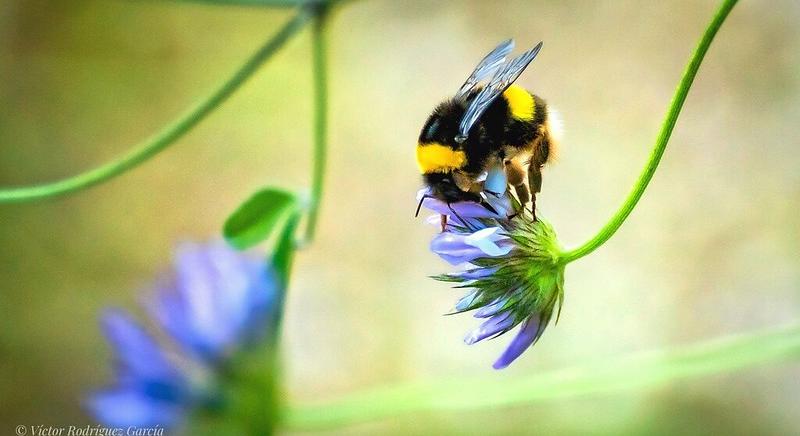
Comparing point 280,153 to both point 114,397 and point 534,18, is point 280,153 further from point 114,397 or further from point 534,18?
point 114,397

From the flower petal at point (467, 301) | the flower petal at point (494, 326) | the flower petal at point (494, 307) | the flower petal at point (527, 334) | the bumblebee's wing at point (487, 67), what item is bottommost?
the flower petal at point (527, 334)

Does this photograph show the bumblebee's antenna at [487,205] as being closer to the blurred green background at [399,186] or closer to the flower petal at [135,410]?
the flower petal at [135,410]

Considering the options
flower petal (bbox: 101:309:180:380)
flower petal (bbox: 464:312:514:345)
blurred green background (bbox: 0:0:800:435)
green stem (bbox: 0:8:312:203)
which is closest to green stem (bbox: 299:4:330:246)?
green stem (bbox: 0:8:312:203)

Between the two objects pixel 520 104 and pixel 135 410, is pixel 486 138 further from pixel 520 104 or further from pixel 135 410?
pixel 135 410

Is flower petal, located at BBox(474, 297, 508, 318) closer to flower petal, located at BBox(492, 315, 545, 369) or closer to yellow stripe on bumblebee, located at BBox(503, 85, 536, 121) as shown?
flower petal, located at BBox(492, 315, 545, 369)

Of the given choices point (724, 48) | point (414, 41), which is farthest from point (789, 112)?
point (414, 41)

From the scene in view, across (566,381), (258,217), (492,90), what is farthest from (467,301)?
(566,381)

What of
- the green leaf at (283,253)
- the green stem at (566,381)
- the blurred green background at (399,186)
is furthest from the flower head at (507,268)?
the blurred green background at (399,186)
